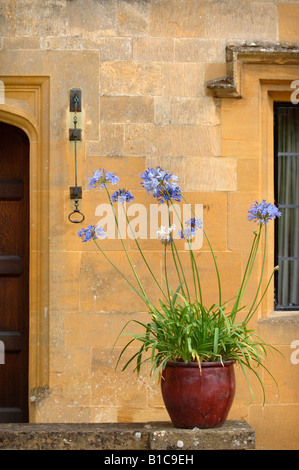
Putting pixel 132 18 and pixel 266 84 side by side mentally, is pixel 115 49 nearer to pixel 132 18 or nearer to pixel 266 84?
pixel 132 18

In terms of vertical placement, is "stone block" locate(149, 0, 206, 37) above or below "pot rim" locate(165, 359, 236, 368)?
above

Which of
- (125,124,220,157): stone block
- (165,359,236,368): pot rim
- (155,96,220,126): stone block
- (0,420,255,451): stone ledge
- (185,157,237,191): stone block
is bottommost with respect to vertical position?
(0,420,255,451): stone ledge

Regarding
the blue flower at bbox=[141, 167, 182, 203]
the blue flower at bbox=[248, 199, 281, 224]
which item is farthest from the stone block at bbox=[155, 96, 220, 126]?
the blue flower at bbox=[248, 199, 281, 224]

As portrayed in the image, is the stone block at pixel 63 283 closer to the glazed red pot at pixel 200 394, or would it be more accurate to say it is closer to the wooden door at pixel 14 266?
the wooden door at pixel 14 266

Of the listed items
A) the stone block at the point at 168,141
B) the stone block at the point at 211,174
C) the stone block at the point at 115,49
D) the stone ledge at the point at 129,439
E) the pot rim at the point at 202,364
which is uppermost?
the stone block at the point at 115,49

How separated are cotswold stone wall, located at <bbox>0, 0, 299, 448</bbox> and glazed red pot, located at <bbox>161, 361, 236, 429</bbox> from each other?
5.27 ft

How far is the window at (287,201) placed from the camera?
588 centimetres

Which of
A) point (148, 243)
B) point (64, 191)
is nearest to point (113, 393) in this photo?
point (148, 243)

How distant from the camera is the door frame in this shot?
5566 mm

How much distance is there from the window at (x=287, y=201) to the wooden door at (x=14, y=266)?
190 centimetres

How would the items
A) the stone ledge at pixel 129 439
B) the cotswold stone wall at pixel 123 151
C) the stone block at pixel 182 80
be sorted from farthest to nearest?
the stone block at pixel 182 80 < the cotswold stone wall at pixel 123 151 < the stone ledge at pixel 129 439

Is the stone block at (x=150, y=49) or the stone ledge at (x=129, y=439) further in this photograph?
the stone block at (x=150, y=49)

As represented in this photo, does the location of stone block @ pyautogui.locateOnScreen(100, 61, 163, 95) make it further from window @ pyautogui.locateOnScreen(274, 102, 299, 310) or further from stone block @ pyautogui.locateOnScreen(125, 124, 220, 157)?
window @ pyautogui.locateOnScreen(274, 102, 299, 310)

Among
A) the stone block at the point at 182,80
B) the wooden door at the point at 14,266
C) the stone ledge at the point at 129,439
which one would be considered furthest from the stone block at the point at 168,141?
the stone ledge at the point at 129,439
